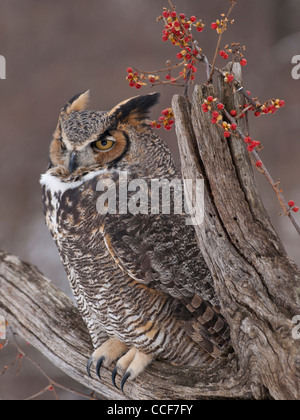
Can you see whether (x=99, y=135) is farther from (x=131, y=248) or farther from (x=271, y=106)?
(x=271, y=106)

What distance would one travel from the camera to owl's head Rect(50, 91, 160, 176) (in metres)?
1.22

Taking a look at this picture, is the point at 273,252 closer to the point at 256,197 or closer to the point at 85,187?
the point at 256,197

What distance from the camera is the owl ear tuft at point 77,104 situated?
4.49 feet

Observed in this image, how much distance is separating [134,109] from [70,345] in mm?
756

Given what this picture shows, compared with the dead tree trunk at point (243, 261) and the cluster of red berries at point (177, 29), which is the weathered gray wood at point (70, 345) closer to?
the dead tree trunk at point (243, 261)

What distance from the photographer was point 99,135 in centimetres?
123

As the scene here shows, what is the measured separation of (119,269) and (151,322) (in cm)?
16

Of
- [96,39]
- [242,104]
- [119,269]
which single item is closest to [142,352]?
[119,269]

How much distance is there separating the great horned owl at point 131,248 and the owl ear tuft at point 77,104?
0.04 metres

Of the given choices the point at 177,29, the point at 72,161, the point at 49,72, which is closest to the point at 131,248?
the point at 72,161

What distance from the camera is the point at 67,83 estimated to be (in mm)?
2477

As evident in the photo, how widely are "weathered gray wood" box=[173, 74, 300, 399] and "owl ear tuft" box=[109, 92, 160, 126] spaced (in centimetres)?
26

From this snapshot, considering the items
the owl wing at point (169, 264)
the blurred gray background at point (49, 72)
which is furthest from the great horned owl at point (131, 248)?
the blurred gray background at point (49, 72)

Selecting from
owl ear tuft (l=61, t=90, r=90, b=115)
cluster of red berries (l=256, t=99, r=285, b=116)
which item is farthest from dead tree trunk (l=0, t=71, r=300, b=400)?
owl ear tuft (l=61, t=90, r=90, b=115)
